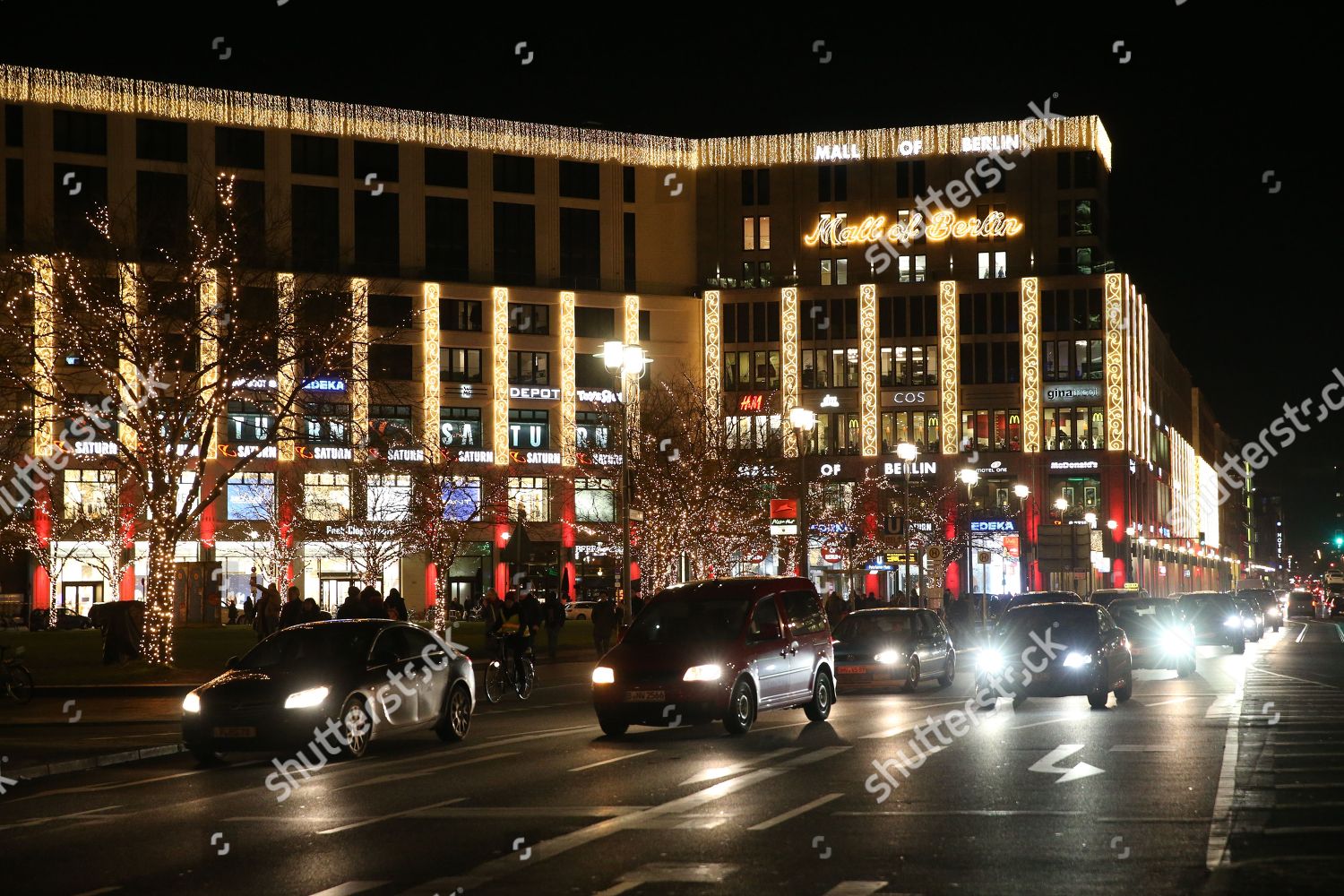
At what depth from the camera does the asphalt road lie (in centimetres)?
1005

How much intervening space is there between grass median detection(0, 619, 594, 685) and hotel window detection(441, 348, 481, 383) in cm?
3331

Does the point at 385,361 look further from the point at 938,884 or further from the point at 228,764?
the point at 938,884

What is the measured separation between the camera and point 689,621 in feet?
70.5

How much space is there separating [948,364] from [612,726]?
83.7 metres

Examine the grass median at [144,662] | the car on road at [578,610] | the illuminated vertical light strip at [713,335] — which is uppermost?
the illuminated vertical light strip at [713,335]

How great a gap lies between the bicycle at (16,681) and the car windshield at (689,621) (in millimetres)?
12237

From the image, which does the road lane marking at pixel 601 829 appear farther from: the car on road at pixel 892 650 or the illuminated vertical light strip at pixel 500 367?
the illuminated vertical light strip at pixel 500 367

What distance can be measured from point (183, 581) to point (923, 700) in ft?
223

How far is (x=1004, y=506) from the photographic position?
100875 mm

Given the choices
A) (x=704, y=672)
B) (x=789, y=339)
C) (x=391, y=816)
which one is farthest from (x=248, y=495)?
(x=391, y=816)

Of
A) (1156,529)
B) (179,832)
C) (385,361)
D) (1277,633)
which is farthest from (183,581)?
(179,832)

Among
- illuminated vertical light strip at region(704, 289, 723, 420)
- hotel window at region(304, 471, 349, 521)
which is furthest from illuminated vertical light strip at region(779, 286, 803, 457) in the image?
hotel window at region(304, 471, 349, 521)

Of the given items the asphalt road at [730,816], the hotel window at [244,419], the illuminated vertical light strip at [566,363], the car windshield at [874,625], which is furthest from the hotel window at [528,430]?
the asphalt road at [730,816]

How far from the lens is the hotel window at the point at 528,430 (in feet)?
315
